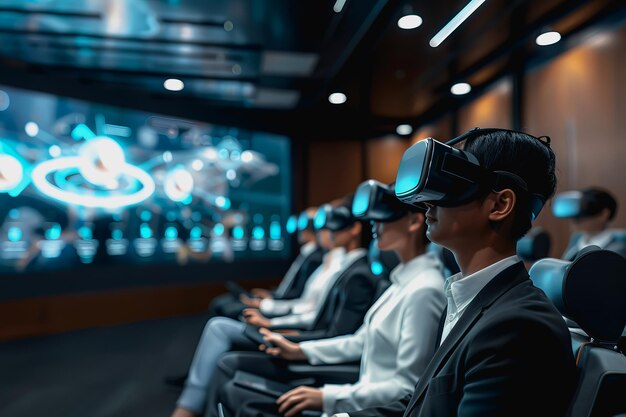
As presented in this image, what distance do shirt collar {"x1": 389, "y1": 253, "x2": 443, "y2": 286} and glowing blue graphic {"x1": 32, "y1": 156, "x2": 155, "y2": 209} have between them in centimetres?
432

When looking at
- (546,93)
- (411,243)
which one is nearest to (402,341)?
(411,243)

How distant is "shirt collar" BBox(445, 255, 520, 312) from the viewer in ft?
3.02

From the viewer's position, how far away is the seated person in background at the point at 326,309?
214 cm

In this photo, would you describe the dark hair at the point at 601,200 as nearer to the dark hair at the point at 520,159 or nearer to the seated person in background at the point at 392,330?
the seated person in background at the point at 392,330

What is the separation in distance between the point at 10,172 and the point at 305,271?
9.79ft

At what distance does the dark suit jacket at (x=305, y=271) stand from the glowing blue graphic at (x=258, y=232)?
2776 mm

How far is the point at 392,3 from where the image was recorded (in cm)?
326

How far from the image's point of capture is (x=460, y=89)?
575 cm

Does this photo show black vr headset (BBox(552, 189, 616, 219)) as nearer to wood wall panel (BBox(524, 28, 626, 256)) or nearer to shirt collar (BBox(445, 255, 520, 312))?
wood wall panel (BBox(524, 28, 626, 256))

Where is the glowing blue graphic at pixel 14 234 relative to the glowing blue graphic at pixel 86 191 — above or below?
below

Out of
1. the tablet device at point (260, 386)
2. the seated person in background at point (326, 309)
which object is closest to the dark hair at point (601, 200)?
the seated person in background at point (326, 309)

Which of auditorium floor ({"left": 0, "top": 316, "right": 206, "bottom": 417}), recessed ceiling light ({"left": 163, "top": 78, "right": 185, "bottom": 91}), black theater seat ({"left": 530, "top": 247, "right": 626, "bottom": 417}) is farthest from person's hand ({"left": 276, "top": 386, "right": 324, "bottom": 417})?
recessed ceiling light ({"left": 163, "top": 78, "right": 185, "bottom": 91})

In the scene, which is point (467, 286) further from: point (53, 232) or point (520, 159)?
point (53, 232)

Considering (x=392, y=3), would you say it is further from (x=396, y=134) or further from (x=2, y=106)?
(x=396, y=134)
